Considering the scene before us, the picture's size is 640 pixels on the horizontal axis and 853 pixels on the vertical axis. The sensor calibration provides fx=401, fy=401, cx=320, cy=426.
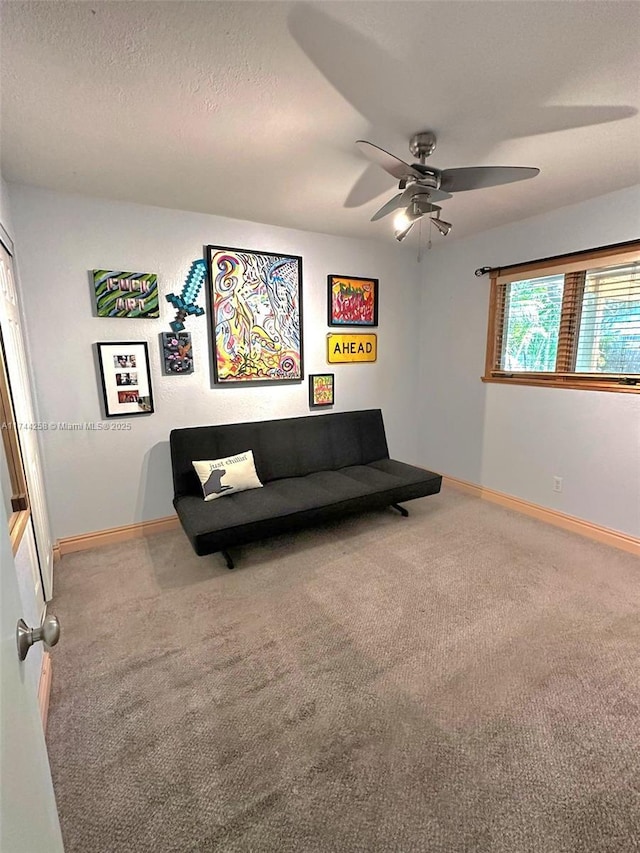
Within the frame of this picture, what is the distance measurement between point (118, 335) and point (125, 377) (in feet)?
0.97

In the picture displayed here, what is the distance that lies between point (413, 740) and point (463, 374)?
314 centimetres

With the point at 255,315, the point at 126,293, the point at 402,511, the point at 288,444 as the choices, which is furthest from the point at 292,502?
the point at 126,293

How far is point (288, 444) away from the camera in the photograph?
3.43m

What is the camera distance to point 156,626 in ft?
6.82

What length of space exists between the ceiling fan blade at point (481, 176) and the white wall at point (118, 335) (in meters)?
1.76

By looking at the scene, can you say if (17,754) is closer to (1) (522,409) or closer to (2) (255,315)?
(2) (255,315)

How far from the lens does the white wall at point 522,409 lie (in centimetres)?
283

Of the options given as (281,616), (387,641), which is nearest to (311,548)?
(281,616)

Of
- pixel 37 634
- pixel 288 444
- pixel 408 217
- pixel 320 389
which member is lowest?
pixel 288 444

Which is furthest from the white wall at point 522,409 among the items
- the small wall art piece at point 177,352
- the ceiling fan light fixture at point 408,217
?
the small wall art piece at point 177,352

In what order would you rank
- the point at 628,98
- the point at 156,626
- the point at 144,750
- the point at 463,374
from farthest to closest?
the point at 463,374 < the point at 156,626 < the point at 628,98 < the point at 144,750

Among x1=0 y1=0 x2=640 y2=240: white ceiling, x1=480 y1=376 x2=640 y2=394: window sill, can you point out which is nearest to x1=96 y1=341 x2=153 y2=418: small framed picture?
x1=0 y1=0 x2=640 y2=240: white ceiling

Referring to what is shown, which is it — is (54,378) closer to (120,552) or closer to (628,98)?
(120,552)

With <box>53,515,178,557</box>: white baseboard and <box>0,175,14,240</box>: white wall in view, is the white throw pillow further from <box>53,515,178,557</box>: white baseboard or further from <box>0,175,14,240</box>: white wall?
<box>0,175,14,240</box>: white wall
